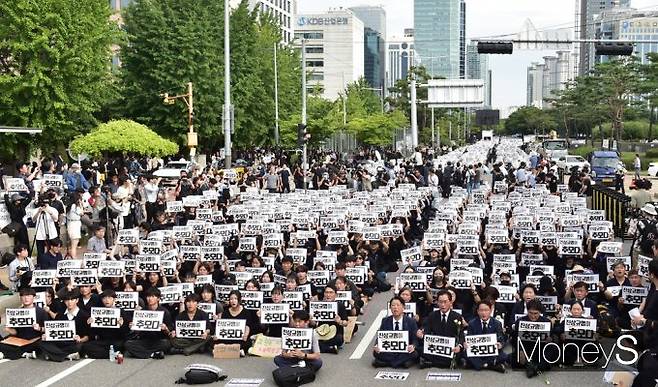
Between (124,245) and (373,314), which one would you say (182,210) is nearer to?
(124,245)

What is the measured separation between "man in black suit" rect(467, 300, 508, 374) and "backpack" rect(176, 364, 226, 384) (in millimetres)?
3627

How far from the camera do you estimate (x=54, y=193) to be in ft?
70.3

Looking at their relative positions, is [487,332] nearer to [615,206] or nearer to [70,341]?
[70,341]

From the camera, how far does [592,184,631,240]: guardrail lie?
26156mm

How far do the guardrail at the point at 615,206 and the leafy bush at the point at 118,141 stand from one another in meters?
18.6

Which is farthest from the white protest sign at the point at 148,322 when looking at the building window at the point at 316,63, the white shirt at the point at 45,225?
the building window at the point at 316,63

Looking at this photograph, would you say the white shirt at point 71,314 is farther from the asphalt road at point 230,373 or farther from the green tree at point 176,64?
the green tree at point 176,64

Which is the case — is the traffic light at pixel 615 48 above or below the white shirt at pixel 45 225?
above

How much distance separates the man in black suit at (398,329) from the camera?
1357 centimetres

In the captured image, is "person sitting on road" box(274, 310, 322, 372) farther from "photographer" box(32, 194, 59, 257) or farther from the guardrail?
the guardrail

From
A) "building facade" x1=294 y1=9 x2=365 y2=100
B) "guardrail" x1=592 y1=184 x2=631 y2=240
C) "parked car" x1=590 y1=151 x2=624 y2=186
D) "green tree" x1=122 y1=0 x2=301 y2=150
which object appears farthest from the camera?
"building facade" x1=294 y1=9 x2=365 y2=100

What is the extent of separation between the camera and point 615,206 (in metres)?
27.1

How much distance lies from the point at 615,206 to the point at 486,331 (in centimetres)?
1514

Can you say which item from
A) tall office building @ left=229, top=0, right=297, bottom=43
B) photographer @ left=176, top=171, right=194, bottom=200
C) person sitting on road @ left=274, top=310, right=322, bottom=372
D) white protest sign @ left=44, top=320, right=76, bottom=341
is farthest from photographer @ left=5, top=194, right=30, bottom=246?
tall office building @ left=229, top=0, right=297, bottom=43
